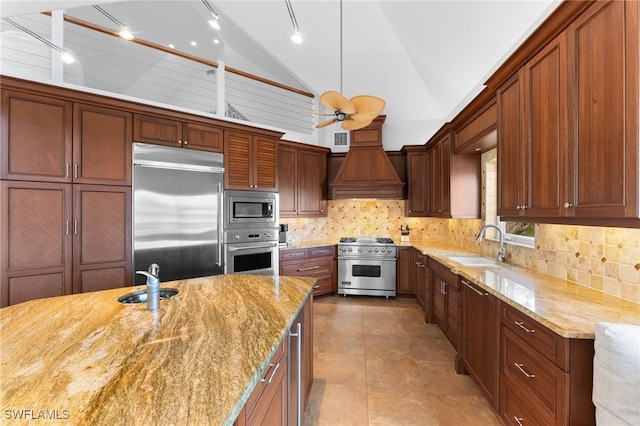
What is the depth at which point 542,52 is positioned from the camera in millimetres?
1721

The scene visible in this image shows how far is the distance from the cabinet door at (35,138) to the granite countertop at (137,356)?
146 centimetres

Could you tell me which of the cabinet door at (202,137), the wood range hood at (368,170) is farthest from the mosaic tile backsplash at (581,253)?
the cabinet door at (202,137)

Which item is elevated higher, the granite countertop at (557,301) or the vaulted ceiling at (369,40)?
the vaulted ceiling at (369,40)

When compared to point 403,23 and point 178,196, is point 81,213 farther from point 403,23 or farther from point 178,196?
point 403,23

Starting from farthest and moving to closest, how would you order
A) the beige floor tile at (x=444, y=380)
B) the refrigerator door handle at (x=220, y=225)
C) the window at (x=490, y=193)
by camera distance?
1. the refrigerator door handle at (x=220, y=225)
2. the window at (x=490, y=193)
3. the beige floor tile at (x=444, y=380)

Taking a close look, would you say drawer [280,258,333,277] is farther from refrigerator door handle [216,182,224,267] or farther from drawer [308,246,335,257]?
refrigerator door handle [216,182,224,267]

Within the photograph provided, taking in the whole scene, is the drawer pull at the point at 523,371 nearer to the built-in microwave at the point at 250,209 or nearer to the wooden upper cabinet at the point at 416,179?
the built-in microwave at the point at 250,209

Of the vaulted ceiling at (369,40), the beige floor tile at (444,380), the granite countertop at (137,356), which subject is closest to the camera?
the granite countertop at (137,356)

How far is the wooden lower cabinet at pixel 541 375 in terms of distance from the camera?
1.25 meters

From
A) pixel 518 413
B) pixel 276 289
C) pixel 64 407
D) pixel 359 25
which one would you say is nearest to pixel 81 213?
pixel 276 289

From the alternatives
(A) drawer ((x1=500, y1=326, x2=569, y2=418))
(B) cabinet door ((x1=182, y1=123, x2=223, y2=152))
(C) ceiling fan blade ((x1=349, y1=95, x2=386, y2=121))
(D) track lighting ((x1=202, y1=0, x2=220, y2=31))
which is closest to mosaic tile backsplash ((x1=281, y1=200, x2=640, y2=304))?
(A) drawer ((x1=500, y1=326, x2=569, y2=418))

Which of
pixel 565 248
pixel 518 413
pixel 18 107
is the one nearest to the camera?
pixel 518 413

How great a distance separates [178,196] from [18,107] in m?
1.41

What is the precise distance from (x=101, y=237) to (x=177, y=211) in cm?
71
